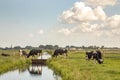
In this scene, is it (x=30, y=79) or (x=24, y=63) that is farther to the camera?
(x=24, y=63)

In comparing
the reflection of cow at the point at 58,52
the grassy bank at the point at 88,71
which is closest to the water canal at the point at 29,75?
the grassy bank at the point at 88,71

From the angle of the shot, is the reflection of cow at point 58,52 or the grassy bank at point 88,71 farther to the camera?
the reflection of cow at point 58,52

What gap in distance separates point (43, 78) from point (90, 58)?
58.7 ft

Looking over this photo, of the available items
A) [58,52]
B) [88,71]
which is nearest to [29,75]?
[88,71]

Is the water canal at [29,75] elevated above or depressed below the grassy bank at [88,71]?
below

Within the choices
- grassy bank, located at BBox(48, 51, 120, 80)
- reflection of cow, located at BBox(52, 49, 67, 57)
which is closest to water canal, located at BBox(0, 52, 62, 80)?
→ grassy bank, located at BBox(48, 51, 120, 80)

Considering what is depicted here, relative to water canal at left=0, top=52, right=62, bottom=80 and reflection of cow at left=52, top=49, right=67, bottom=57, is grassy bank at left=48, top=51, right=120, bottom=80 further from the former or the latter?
reflection of cow at left=52, top=49, right=67, bottom=57

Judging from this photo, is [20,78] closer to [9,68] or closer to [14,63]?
[9,68]

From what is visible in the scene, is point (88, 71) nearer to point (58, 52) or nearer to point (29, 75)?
point (29, 75)

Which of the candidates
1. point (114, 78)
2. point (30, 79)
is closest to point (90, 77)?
point (114, 78)

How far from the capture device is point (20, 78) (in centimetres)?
3684

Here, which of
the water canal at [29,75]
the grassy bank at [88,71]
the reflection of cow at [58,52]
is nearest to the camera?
the grassy bank at [88,71]

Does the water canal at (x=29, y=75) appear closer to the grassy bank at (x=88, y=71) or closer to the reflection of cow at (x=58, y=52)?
the grassy bank at (x=88, y=71)

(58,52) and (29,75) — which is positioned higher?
(58,52)
